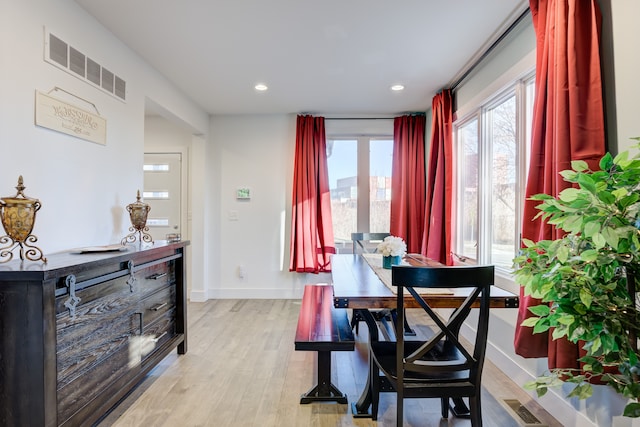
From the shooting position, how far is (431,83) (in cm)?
354

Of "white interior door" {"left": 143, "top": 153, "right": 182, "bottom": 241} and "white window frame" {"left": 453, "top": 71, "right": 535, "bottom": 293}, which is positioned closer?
"white window frame" {"left": 453, "top": 71, "right": 535, "bottom": 293}

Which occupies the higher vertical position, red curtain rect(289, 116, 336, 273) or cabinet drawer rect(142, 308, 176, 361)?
red curtain rect(289, 116, 336, 273)

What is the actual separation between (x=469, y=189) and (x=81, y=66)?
11.3ft

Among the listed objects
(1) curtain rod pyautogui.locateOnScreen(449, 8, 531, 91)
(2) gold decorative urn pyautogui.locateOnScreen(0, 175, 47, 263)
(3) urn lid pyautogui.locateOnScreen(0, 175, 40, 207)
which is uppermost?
(1) curtain rod pyautogui.locateOnScreen(449, 8, 531, 91)

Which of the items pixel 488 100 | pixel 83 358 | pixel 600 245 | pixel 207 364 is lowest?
pixel 207 364

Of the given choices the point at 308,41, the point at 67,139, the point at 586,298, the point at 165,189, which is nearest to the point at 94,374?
the point at 67,139

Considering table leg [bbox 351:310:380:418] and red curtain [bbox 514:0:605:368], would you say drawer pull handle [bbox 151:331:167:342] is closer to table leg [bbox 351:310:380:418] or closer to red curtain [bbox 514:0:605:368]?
table leg [bbox 351:310:380:418]

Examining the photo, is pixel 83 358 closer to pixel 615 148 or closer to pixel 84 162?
pixel 84 162

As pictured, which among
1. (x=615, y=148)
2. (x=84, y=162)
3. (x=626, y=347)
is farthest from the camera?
(x=84, y=162)

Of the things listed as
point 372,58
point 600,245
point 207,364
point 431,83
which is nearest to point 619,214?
point 600,245

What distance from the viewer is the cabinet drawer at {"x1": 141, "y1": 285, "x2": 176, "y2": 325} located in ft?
7.55

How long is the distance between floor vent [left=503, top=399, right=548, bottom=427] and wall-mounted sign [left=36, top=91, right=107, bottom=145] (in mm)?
3217

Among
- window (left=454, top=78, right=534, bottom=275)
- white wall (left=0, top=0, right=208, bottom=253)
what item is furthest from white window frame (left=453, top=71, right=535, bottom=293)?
white wall (left=0, top=0, right=208, bottom=253)

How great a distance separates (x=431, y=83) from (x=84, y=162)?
321 cm
